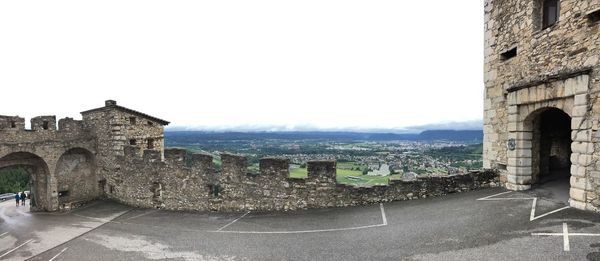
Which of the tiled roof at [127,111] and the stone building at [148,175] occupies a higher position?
the tiled roof at [127,111]

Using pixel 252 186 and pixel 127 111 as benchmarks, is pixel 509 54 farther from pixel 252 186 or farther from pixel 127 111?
pixel 127 111

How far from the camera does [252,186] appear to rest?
1228cm

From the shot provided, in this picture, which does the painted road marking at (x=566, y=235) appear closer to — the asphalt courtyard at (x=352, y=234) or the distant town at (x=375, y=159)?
the asphalt courtyard at (x=352, y=234)

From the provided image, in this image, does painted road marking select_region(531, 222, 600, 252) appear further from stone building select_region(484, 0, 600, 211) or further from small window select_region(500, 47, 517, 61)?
small window select_region(500, 47, 517, 61)

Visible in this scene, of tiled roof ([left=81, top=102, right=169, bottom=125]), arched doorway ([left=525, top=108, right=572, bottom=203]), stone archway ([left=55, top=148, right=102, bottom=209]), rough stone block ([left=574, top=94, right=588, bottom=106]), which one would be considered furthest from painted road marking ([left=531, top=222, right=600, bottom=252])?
stone archway ([left=55, top=148, right=102, bottom=209])

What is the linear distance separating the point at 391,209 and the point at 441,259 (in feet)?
13.0

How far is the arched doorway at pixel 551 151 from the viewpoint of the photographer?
1026 cm

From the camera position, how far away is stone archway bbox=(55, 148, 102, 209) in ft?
57.4

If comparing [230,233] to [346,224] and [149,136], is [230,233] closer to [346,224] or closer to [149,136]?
[346,224]

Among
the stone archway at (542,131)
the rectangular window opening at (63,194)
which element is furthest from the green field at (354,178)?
the rectangular window opening at (63,194)

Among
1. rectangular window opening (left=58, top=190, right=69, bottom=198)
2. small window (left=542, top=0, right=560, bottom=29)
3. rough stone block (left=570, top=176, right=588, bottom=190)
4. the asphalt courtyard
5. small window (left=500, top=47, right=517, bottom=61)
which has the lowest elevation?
rectangular window opening (left=58, top=190, right=69, bottom=198)

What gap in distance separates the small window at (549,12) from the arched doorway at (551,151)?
263 cm

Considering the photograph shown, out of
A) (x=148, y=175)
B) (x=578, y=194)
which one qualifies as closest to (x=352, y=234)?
(x=578, y=194)

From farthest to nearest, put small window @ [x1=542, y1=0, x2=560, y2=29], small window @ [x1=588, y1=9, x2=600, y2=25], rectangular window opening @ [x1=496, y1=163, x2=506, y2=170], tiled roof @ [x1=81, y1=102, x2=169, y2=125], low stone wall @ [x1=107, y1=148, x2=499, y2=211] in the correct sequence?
tiled roof @ [x1=81, y1=102, x2=169, y2=125] < low stone wall @ [x1=107, y1=148, x2=499, y2=211] < rectangular window opening @ [x1=496, y1=163, x2=506, y2=170] < small window @ [x1=542, y1=0, x2=560, y2=29] < small window @ [x1=588, y1=9, x2=600, y2=25]
